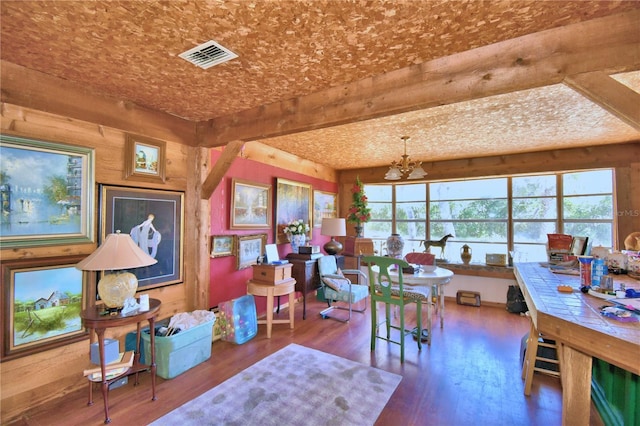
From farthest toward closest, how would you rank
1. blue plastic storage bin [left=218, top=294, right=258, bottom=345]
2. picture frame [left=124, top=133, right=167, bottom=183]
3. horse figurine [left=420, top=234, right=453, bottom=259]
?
1. horse figurine [left=420, top=234, right=453, bottom=259]
2. blue plastic storage bin [left=218, top=294, right=258, bottom=345]
3. picture frame [left=124, top=133, right=167, bottom=183]

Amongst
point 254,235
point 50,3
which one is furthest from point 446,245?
point 50,3

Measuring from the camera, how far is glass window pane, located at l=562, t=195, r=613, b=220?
4.25 m

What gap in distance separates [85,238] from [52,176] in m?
0.55

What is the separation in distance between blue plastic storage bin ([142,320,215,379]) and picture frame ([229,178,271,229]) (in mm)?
1421

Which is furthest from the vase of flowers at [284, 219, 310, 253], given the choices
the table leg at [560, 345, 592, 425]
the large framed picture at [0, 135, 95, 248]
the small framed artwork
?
the table leg at [560, 345, 592, 425]

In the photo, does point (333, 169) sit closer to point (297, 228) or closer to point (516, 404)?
point (297, 228)

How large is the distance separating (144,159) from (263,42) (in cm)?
187

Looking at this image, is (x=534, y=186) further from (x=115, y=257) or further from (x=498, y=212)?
(x=115, y=257)

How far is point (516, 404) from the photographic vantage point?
87.2 inches

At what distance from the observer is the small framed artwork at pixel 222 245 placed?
3516mm

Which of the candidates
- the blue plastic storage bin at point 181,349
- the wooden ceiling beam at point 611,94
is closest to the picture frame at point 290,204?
the blue plastic storage bin at point 181,349

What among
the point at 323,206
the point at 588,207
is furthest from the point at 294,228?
the point at 588,207

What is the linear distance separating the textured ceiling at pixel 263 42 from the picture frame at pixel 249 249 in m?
1.76

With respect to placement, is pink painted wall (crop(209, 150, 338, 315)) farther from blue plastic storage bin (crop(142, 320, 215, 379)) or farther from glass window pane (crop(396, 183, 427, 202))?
glass window pane (crop(396, 183, 427, 202))
